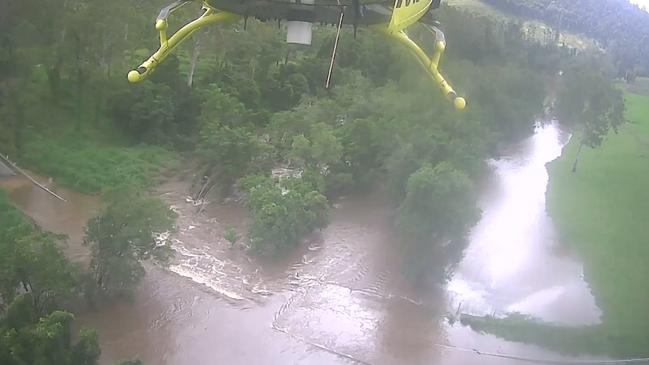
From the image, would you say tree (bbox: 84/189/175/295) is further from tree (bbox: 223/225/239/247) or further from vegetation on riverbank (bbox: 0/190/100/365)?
tree (bbox: 223/225/239/247)

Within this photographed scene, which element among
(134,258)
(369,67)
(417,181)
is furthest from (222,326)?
(369,67)

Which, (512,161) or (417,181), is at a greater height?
(417,181)

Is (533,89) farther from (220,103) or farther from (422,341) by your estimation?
(422,341)

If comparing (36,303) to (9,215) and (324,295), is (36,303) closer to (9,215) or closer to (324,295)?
(9,215)

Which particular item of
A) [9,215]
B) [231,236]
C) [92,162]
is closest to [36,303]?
[9,215]

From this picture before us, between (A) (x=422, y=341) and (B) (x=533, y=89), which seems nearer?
(A) (x=422, y=341)

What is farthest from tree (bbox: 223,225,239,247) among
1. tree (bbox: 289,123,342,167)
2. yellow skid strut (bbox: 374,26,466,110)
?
yellow skid strut (bbox: 374,26,466,110)
